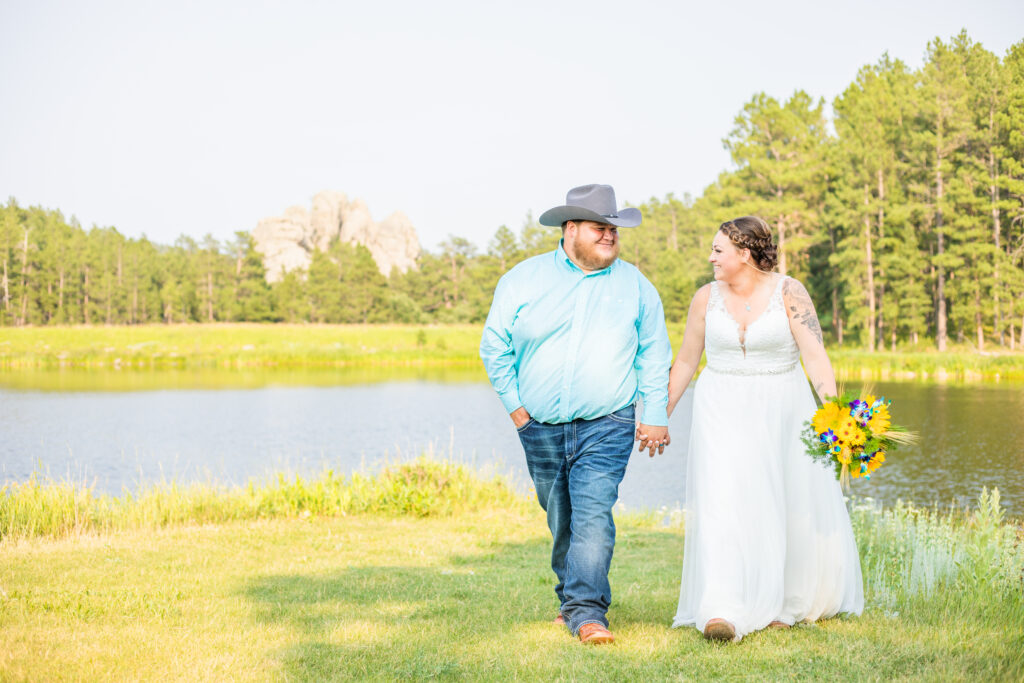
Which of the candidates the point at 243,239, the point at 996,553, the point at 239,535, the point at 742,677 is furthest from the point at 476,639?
the point at 243,239

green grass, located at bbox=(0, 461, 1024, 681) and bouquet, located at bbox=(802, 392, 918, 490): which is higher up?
bouquet, located at bbox=(802, 392, 918, 490)

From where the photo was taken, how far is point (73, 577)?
5930 millimetres

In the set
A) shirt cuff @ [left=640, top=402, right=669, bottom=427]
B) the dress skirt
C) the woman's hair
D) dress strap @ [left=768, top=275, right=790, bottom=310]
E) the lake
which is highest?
the woman's hair

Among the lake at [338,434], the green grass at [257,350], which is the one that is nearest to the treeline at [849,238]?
the green grass at [257,350]

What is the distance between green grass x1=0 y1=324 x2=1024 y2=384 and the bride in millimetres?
33388

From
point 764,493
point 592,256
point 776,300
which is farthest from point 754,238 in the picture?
point 764,493

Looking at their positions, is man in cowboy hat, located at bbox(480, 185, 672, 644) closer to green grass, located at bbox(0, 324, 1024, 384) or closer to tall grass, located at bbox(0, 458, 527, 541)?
tall grass, located at bbox(0, 458, 527, 541)

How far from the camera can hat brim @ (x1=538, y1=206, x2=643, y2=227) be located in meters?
4.55

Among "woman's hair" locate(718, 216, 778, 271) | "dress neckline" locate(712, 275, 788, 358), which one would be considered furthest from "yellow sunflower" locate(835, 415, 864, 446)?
"woman's hair" locate(718, 216, 778, 271)

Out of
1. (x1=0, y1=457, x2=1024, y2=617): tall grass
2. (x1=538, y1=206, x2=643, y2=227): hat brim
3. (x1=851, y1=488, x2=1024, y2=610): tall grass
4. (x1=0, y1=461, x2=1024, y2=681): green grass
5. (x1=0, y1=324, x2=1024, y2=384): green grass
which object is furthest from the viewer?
(x1=0, y1=324, x2=1024, y2=384): green grass

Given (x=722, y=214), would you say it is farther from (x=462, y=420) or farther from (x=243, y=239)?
(x=243, y=239)

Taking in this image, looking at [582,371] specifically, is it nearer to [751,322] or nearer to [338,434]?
[751,322]

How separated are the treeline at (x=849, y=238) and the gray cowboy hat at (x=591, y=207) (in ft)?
127

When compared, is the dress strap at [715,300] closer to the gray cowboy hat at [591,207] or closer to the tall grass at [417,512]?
the gray cowboy hat at [591,207]
